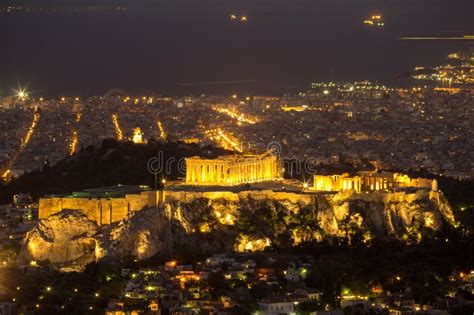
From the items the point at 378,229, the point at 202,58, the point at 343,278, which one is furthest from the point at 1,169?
the point at 202,58

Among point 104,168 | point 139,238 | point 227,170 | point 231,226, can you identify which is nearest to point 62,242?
point 139,238

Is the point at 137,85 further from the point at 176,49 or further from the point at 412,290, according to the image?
the point at 412,290

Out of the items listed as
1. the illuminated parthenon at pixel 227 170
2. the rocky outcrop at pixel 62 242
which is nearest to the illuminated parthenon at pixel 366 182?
the illuminated parthenon at pixel 227 170

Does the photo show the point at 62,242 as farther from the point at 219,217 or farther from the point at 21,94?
the point at 21,94

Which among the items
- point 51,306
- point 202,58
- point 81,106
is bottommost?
point 51,306

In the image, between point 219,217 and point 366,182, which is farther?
point 366,182

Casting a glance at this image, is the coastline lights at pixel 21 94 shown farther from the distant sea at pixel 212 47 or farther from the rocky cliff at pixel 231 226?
the rocky cliff at pixel 231 226
